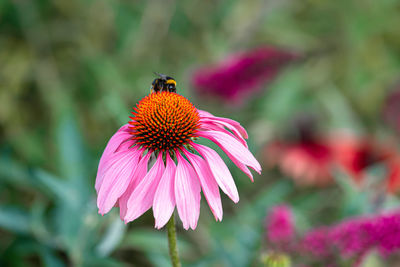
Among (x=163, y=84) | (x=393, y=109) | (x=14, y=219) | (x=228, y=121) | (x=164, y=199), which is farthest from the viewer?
(x=393, y=109)

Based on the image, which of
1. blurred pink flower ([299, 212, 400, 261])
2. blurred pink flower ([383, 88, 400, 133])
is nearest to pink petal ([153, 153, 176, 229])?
blurred pink flower ([299, 212, 400, 261])

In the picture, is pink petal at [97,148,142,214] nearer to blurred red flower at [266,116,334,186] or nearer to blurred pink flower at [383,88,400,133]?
blurred red flower at [266,116,334,186]

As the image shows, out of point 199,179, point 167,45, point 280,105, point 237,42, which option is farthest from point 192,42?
point 199,179

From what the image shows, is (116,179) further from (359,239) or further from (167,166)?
(359,239)

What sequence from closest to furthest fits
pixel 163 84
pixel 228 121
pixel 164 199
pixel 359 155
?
1. pixel 164 199
2. pixel 228 121
3. pixel 163 84
4. pixel 359 155

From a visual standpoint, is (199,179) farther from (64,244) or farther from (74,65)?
(74,65)

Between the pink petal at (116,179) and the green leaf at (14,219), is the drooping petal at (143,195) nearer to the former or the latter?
the pink petal at (116,179)

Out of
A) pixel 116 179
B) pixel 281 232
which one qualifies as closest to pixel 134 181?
pixel 116 179
